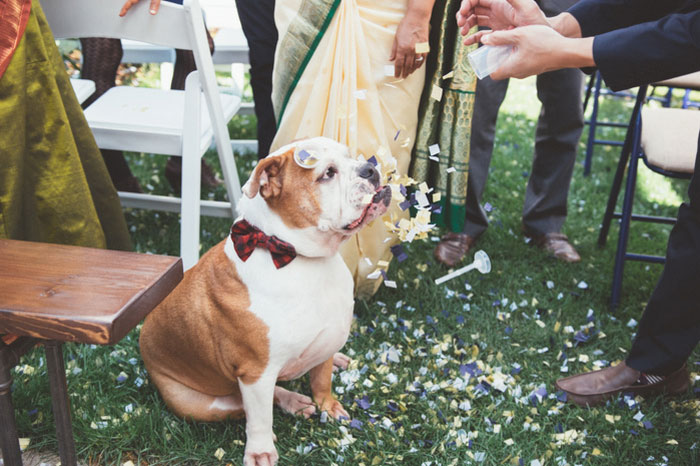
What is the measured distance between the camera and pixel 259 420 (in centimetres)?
183

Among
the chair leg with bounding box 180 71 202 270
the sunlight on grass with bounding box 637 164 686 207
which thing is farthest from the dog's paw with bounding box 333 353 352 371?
the sunlight on grass with bounding box 637 164 686 207

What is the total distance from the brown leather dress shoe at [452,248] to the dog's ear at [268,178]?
1.65 metres

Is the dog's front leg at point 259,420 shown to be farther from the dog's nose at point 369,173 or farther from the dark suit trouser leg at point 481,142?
the dark suit trouser leg at point 481,142

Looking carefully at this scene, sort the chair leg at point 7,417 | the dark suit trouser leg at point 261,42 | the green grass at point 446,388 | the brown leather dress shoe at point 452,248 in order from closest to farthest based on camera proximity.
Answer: the chair leg at point 7,417 < the green grass at point 446,388 < the dark suit trouser leg at point 261,42 < the brown leather dress shoe at point 452,248

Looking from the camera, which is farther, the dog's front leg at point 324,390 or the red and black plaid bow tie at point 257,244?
the dog's front leg at point 324,390

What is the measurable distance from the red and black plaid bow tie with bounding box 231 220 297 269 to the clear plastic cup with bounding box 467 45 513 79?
0.85 metres

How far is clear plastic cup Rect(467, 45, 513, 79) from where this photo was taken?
1.88 metres

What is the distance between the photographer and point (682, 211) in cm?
197

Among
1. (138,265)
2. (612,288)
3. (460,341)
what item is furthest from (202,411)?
(612,288)

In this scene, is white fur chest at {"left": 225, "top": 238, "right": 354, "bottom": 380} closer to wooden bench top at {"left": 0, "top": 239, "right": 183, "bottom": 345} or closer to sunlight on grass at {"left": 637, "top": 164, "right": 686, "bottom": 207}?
wooden bench top at {"left": 0, "top": 239, "right": 183, "bottom": 345}

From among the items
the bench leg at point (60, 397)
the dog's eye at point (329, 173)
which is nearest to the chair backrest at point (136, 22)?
the dog's eye at point (329, 173)

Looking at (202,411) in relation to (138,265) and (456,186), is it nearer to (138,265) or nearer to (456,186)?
(138,265)

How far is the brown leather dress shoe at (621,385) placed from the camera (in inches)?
87.0

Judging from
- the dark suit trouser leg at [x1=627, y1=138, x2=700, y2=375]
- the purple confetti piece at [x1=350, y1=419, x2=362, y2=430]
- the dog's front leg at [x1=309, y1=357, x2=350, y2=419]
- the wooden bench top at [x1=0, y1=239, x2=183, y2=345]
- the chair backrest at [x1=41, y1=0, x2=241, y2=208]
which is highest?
the chair backrest at [x1=41, y1=0, x2=241, y2=208]
